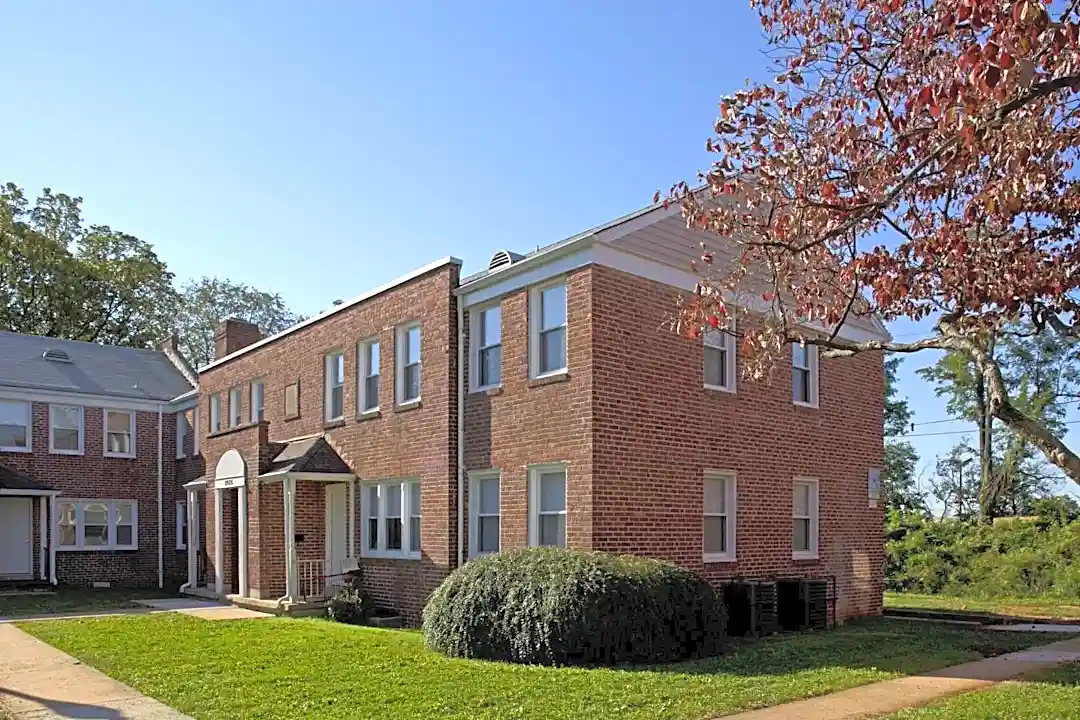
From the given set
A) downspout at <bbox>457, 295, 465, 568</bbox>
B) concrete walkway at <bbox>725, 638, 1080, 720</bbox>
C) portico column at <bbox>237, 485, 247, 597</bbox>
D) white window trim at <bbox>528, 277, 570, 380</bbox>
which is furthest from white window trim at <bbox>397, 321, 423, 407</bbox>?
concrete walkway at <bbox>725, 638, 1080, 720</bbox>

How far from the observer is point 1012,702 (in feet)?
30.3

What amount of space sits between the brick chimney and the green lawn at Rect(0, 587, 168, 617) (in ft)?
21.2

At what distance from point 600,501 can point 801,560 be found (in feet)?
17.0

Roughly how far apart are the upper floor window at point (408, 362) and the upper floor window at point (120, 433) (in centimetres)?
1448

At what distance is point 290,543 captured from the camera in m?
18.4

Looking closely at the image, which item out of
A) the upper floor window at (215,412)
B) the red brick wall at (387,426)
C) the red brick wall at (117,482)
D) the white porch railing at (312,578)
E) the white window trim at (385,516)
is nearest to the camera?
the red brick wall at (387,426)

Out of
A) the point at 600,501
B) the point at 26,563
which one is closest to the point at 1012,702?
the point at 600,501

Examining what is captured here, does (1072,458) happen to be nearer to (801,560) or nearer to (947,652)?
(947,652)

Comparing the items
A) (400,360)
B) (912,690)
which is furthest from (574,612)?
(400,360)

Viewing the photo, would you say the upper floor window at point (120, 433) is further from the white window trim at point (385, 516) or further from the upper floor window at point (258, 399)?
Result: the white window trim at point (385, 516)

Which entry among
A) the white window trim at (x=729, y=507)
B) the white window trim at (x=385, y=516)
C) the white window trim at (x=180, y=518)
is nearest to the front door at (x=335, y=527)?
the white window trim at (x=385, y=516)

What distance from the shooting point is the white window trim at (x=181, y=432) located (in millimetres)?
29031

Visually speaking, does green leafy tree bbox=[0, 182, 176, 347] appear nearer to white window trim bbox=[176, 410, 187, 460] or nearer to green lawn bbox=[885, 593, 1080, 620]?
white window trim bbox=[176, 410, 187, 460]

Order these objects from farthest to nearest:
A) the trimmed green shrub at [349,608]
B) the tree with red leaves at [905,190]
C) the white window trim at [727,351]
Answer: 1. the trimmed green shrub at [349,608]
2. the white window trim at [727,351]
3. the tree with red leaves at [905,190]
